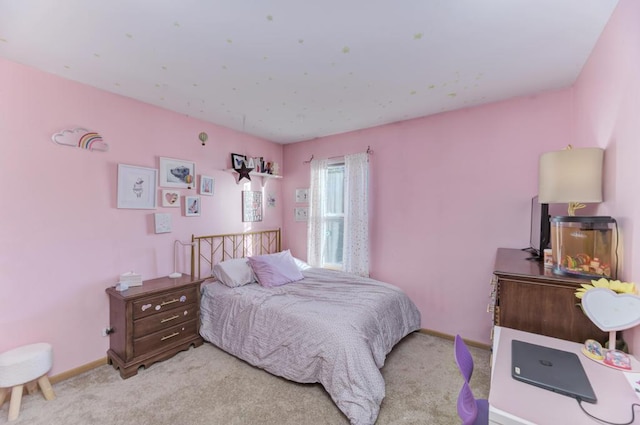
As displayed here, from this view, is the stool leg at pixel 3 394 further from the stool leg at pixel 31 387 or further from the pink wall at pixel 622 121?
the pink wall at pixel 622 121

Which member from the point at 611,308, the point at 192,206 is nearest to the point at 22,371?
the point at 192,206

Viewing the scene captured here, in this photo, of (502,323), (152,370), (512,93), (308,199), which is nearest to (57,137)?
(152,370)

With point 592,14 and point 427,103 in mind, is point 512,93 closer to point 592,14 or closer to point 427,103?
point 427,103

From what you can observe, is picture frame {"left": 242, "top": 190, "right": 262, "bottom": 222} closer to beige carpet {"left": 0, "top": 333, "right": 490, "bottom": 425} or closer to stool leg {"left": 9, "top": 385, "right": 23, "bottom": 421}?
beige carpet {"left": 0, "top": 333, "right": 490, "bottom": 425}

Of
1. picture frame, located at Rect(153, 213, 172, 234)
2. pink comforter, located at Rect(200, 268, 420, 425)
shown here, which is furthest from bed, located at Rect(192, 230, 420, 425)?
picture frame, located at Rect(153, 213, 172, 234)

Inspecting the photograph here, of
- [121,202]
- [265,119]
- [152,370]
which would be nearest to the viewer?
[152,370]

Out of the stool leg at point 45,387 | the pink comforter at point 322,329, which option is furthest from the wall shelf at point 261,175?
the stool leg at point 45,387

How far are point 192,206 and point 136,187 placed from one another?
588 mm

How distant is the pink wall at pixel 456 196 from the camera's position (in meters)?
2.54

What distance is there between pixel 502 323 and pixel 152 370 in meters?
2.74

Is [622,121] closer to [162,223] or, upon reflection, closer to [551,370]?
[551,370]

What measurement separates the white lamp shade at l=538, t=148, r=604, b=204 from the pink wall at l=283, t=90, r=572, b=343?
3.49 feet

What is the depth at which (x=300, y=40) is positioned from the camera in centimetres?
171

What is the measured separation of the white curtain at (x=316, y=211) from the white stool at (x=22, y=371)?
274 centimetres
